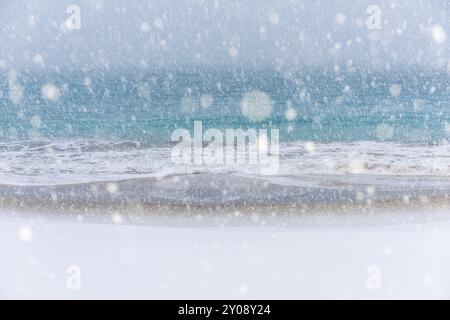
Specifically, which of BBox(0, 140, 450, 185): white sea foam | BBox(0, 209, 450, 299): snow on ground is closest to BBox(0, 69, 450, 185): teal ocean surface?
BBox(0, 140, 450, 185): white sea foam

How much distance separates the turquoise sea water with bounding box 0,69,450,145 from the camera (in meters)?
16.7

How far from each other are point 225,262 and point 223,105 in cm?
1949

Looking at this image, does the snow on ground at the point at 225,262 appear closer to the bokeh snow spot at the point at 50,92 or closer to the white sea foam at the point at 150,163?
the white sea foam at the point at 150,163

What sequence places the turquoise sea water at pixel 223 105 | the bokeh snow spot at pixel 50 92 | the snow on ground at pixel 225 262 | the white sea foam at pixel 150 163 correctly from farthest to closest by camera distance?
the bokeh snow spot at pixel 50 92 → the turquoise sea water at pixel 223 105 → the white sea foam at pixel 150 163 → the snow on ground at pixel 225 262

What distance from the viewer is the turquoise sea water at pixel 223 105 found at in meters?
16.7

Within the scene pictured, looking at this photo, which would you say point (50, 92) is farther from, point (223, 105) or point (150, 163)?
point (150, 163)

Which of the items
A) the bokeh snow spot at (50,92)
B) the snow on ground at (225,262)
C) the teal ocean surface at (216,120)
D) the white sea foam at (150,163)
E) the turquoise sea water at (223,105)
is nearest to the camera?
the snow on ground at (225,262)

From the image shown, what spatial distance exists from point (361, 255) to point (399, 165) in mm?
5107

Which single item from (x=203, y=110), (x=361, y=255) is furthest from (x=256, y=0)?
(x=361, y=255)

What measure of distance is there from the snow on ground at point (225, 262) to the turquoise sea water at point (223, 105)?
998 centimetres

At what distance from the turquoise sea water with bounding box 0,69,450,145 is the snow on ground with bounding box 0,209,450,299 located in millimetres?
9977

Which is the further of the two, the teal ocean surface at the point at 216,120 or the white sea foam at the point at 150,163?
the teal ocean surface at the point at 216,120

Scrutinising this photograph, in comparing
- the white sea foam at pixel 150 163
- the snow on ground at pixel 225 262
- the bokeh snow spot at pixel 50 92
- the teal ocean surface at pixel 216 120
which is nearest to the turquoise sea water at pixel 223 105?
the teal ocean surface at pixel 216 120

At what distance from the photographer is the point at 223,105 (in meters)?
22.8
